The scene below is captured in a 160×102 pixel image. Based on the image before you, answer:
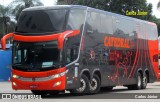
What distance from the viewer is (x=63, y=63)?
58.6ft

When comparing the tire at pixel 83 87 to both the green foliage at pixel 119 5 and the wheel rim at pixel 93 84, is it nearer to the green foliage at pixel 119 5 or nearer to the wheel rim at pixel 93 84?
the wheel rim at pixel 93 84

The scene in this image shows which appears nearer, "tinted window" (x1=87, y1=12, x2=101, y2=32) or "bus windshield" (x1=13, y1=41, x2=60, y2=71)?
"bus windshield" (x1=13, y1=41, x2=60, y2=71)

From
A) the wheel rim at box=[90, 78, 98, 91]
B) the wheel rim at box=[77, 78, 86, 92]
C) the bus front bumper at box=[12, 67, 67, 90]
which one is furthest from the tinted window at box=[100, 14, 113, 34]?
the bus front bumper at box=[12, 67, 67, 90]

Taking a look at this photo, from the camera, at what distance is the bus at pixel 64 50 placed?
58.6 feet

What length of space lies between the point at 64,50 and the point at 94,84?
323 cm

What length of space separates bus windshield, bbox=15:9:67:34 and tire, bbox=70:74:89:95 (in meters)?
2.65

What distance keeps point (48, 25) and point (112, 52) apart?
510cm

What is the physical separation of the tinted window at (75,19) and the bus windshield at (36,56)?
115 centimetres

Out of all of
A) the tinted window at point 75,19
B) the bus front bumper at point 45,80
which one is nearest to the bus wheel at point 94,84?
the bus front bumper at point 45,80

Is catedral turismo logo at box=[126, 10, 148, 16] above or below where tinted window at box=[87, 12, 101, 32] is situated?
above

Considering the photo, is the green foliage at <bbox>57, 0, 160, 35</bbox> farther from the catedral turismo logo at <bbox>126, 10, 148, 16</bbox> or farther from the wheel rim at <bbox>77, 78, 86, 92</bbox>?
the wheel rim at <bbox>77, 78, 86, 92</bbox>

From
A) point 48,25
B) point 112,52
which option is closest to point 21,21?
point 48,25

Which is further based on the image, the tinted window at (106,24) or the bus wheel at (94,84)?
the tinted window at (106,24)

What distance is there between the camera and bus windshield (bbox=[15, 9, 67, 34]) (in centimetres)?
1823
